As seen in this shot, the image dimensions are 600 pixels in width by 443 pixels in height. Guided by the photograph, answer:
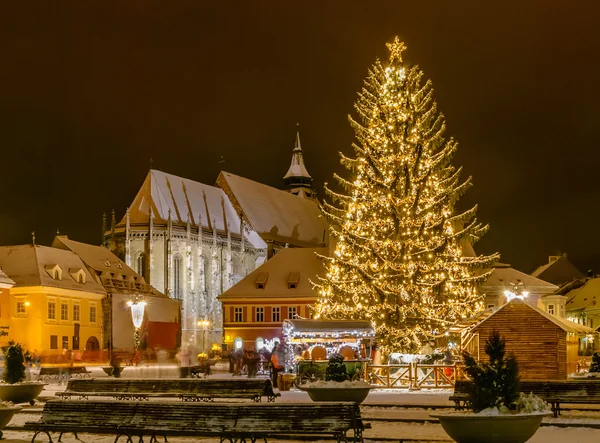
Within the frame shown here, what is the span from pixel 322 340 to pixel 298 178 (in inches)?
3205

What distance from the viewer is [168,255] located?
235 feet

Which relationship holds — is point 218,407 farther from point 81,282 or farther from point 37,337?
point 81,282

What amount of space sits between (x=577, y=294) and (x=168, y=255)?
3452 centimetres

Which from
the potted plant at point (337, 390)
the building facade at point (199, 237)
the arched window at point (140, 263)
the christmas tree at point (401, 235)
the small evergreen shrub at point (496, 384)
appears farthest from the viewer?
the building facade at point (199, 237)

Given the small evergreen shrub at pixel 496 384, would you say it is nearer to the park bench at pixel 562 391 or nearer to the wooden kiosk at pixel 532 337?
the park bench at pixel 562 391

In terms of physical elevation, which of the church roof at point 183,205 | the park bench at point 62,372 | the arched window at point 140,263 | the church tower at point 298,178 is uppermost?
the church tower at point 298,178

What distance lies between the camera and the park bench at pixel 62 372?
3319 cm

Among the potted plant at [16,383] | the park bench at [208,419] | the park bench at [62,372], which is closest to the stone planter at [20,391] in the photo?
the potted plant at [16,383]

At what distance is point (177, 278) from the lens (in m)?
72.6

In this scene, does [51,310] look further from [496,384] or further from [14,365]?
[496,384]

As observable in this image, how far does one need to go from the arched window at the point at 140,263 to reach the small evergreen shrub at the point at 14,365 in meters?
49.8

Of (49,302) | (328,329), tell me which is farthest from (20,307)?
(328,329)

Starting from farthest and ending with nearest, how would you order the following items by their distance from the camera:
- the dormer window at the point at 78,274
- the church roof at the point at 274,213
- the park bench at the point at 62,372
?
the church roof at the point at 274,213 < the dormer window at the point at 78,274 < the park bench at the point at 62,372

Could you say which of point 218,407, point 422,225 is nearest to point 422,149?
point 422,225
